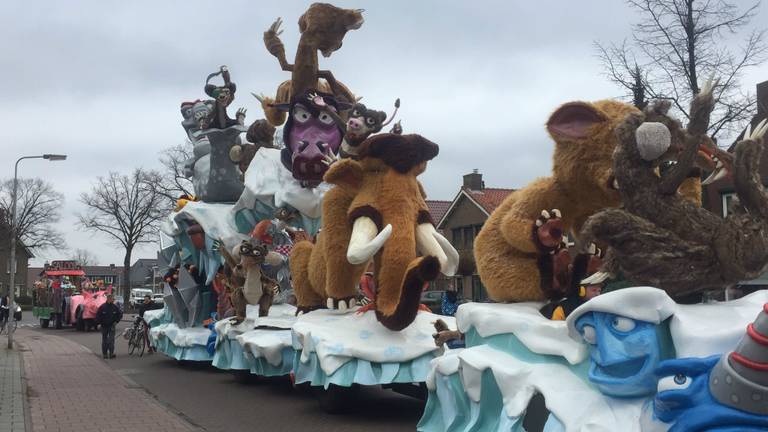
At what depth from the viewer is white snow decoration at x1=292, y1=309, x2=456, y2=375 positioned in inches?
285

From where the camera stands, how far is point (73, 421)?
8273 millimetres

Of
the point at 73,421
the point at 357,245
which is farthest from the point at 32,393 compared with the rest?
the point at 357,245

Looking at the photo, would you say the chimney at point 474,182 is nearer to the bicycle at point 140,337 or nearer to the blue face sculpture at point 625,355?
the bicycle at point 140,337

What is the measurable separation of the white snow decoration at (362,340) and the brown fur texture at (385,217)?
0.19 metres

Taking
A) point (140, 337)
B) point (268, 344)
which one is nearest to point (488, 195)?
point (140, 337)

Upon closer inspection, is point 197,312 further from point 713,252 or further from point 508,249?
point 713,252

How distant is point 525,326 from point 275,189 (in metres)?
6.32

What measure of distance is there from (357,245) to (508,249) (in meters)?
1.99

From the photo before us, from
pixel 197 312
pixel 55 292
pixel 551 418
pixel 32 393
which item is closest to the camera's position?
pixel 551 418

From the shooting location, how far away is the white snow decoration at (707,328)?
326 centimetres

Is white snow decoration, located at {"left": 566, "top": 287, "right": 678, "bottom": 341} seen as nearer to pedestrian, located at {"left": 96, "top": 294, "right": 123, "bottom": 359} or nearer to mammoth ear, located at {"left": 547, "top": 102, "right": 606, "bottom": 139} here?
mammoth ear, located at {"left": 547, "top": 102, "right": 606, "bottom": 139}

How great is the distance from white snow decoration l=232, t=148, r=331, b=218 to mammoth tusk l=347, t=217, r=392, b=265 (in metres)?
2.65

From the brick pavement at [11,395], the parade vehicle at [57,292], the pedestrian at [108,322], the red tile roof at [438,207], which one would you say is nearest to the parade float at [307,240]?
the pedestrian at [108,322]

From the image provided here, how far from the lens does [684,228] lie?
405 centimetres
